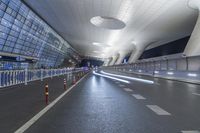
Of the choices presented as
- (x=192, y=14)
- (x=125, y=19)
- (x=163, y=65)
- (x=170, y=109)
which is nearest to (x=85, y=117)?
(x=170, y=109)

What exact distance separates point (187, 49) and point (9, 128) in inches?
1263

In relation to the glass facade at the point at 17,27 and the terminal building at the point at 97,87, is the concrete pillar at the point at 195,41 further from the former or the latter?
the glass facade at the point at 17,27

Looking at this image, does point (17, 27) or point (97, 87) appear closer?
point (97, 87)

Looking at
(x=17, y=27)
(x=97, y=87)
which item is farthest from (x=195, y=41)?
(x=17, y=27)

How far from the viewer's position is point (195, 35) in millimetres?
33156

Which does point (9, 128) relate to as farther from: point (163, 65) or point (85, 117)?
point (163, 65)

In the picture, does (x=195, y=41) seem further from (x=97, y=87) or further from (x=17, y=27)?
(x=17, y=27)

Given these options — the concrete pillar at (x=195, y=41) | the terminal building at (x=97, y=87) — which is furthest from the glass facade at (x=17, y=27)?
the concrete pillar at (x=195, y=41)

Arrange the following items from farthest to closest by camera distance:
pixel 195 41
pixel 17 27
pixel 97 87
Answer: pixel 17 27 → pixel 195 41 → pixel 97 87

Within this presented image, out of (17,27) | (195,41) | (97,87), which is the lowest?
(97,87)

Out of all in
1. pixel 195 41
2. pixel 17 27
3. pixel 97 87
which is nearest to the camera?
pixel 97 87

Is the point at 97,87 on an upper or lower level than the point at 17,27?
lower

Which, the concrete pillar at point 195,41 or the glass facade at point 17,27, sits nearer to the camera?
the concrete pillar at point 195,41

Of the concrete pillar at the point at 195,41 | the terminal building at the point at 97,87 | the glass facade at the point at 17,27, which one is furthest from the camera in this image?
the glass facade at the point at 17,27
